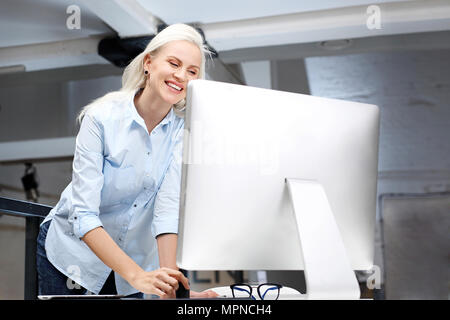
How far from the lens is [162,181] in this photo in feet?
4.55

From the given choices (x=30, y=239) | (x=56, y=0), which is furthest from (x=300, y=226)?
(x=56, y=0)

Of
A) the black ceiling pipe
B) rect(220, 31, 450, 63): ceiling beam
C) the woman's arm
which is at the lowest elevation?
the woman's arm

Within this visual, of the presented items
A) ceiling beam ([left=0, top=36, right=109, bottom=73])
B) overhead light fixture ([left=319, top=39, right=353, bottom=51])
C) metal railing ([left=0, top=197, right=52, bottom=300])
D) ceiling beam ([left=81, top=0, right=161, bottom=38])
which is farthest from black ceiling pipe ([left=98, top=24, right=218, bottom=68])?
metal railing ([left=0, top=197, right=52, bottom=300])

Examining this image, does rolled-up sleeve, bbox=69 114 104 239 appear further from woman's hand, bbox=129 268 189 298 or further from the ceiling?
the ceiling

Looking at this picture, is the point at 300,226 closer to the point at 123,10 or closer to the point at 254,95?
the point at 254,95

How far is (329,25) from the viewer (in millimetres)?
3840

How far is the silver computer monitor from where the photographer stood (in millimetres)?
918

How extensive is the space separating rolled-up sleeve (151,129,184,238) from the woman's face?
12 cm

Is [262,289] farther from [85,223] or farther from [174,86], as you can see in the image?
[174,86]

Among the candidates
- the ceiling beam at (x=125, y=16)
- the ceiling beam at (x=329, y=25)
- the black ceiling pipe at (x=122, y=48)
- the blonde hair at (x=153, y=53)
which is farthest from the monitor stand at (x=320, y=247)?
the black ceiling pipe at (x=122, y=48)

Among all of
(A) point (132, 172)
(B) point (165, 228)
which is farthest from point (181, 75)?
(B) point (165, 228)

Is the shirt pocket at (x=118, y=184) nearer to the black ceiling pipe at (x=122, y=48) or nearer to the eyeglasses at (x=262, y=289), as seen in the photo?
the eyeglasses at (x=262, y=289)

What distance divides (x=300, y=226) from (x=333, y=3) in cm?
312

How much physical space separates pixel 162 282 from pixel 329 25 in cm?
319
